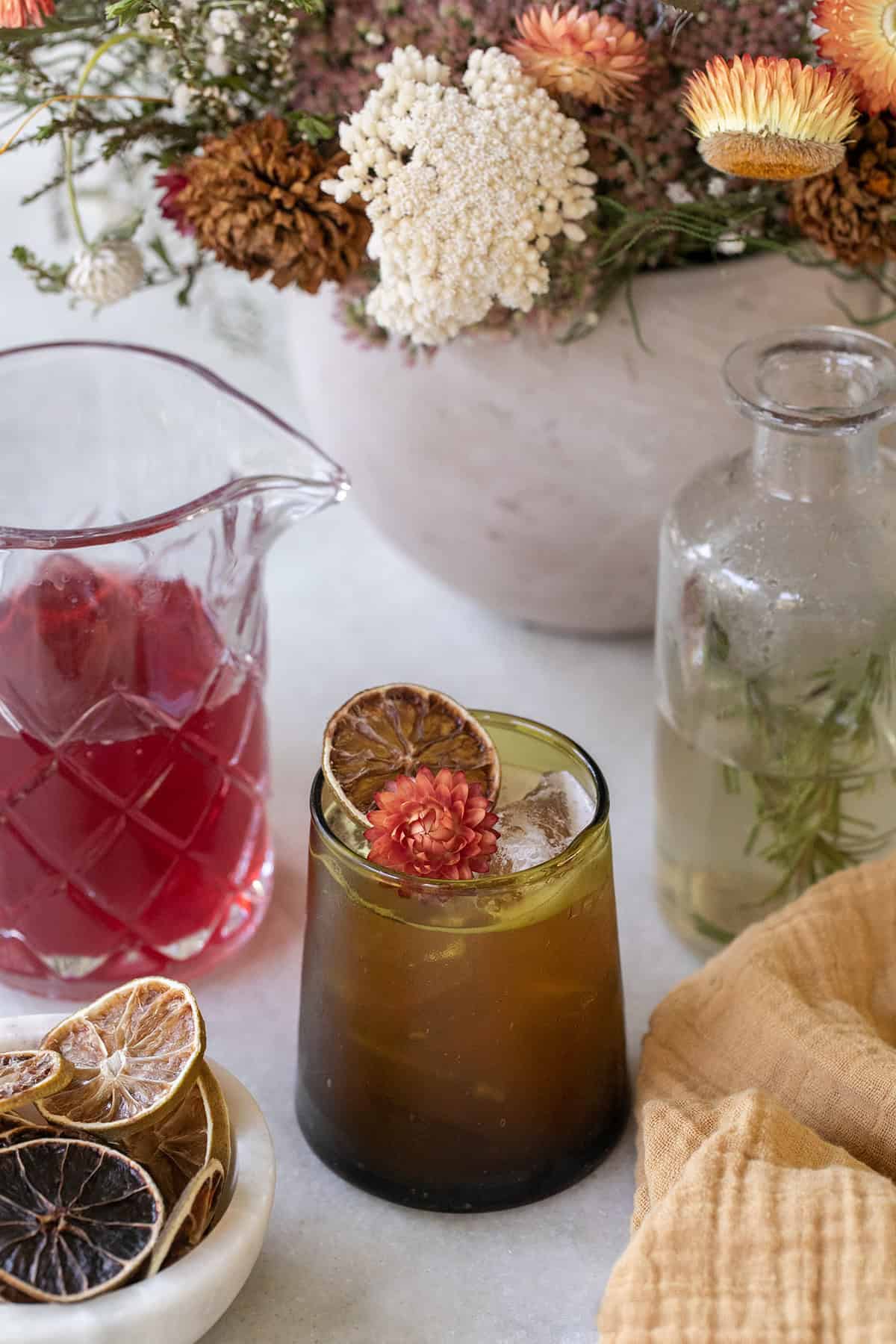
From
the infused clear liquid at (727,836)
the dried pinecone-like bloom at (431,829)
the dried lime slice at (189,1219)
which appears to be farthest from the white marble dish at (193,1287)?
the infused clear liquid at (727,836)

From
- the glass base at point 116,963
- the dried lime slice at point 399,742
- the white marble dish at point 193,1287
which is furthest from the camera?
the glass base at point 116,963

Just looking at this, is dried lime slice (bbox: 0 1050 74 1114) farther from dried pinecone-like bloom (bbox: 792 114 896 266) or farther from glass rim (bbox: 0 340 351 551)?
dried pinecone-like bloom (bbox: 792 114 896 266)

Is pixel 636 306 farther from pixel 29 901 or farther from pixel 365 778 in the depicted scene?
pixel 29 901

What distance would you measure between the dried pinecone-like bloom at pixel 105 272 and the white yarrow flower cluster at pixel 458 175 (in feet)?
0.47

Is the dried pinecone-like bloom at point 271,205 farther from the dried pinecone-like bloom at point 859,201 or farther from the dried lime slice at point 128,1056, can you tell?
the dried lime slice at point 128,1056

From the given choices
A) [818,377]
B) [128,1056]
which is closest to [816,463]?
[818,377]

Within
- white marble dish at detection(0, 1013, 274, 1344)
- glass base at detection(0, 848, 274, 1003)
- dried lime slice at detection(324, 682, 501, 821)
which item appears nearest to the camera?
white marble dish at detection(0, 1013, 274, 1344)

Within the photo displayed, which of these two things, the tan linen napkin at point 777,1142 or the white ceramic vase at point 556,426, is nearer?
the tan linen napkin at point 777,1142

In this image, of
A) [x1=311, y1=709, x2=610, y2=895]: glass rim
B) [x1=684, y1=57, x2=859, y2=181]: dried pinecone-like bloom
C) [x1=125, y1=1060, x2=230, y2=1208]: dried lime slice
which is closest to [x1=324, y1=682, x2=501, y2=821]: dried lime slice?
[x1=311, y1=709, x2=610, y2=895]: glass rim

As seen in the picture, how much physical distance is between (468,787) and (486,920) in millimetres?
47

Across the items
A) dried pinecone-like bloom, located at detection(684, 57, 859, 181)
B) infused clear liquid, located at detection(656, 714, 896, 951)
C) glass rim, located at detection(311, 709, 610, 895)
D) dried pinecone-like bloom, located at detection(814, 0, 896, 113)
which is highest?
dried pinecone-like bloom, located at detection(814, 0, 896, 113)

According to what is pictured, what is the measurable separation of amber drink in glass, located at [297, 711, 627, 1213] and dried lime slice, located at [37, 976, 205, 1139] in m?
0.06

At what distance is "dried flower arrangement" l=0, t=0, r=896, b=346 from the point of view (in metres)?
0.60

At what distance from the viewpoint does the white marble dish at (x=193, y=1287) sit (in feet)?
1.59
